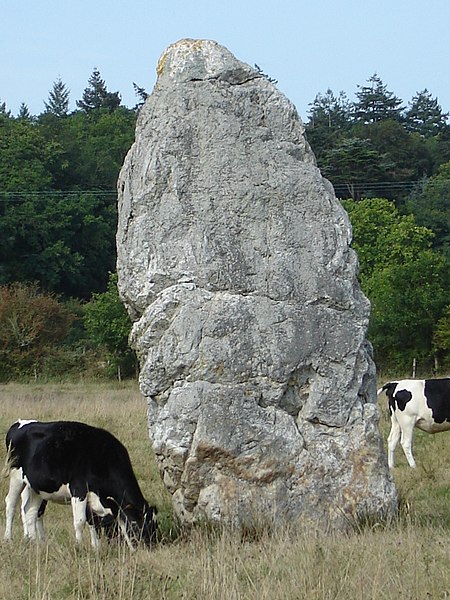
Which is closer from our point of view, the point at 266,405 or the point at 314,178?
the point at 266,405

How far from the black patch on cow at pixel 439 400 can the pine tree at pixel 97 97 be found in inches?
3572

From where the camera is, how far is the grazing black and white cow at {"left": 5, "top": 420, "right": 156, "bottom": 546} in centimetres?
955

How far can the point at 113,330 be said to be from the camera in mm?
43031

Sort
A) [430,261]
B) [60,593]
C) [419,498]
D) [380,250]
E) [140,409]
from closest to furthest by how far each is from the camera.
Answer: [60,593] → [419,498] → [140,409] → [430,261] → [380,250]

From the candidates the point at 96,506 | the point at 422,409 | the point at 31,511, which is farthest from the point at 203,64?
the point at 422,409

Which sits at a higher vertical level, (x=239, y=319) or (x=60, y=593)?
(x=239, y=319)

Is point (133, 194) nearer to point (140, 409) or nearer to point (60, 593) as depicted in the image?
point (60, 593)

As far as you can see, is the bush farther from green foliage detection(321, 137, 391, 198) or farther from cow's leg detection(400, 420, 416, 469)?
cow's leg detection(400, 420, 416, 469)

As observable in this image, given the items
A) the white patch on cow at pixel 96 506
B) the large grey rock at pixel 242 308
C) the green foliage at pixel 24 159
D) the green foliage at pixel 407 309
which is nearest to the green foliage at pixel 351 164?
the green foliage at pixel 24 159

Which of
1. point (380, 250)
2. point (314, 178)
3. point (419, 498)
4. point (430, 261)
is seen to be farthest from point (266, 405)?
point (380, 250)

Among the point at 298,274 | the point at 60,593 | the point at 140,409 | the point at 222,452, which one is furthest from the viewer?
the point at 140,409

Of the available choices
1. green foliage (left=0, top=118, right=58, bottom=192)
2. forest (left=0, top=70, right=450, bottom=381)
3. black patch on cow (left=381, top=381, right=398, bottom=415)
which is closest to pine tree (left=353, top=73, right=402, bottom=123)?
forest (left=0, top=70, right=450, bottom=381)

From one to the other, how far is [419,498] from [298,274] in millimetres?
3702

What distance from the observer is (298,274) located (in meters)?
10.2
